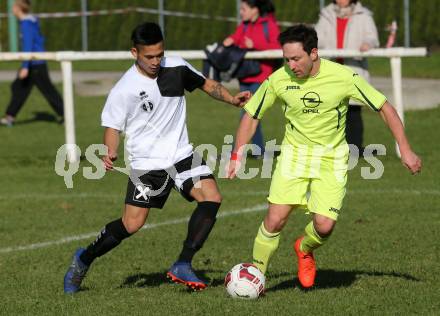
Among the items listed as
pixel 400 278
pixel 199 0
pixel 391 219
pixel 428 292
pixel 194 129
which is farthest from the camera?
pixel 199 0

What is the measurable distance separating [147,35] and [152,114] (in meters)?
0.60

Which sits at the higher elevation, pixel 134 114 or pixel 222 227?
pixel 134 114

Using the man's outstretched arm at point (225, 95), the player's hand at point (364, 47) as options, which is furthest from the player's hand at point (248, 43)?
the man's outstretched arm at point (225, 95)

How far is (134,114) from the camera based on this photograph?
845 cm

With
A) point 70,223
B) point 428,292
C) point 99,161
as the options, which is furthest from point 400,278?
point 99,161

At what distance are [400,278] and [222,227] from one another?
2927 mm

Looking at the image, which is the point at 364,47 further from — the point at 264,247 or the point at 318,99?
the point at 264,247

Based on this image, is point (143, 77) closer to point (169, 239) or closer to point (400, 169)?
point (169, 239)

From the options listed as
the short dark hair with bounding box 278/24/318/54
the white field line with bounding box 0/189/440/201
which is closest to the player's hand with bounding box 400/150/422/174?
the short dark hair with bounding box 278/24/318/54

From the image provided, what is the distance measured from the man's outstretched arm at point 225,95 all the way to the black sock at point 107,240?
3.81 feet

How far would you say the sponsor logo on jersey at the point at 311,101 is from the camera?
26.7 ft

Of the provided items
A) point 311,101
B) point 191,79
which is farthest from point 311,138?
point 191,79

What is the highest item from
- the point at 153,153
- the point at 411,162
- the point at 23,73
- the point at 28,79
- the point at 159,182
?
the point at 411,162

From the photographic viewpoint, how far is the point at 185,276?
26.7 ft
